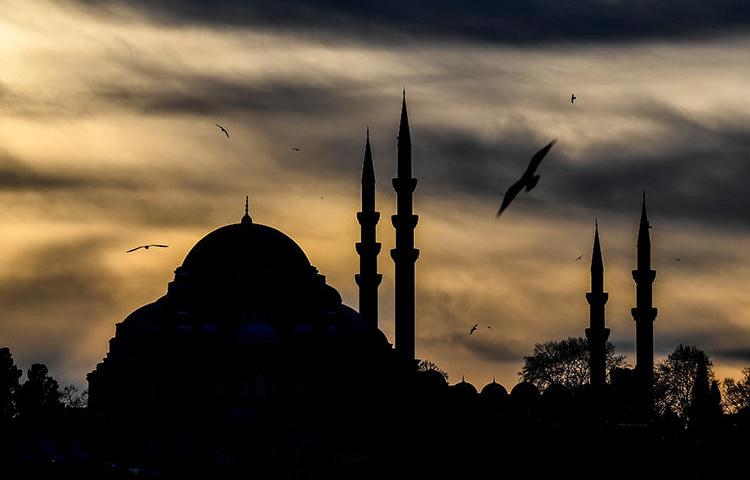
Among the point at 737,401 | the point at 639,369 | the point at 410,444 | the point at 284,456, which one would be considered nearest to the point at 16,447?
the point at 284,456

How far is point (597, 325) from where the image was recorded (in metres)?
73.7

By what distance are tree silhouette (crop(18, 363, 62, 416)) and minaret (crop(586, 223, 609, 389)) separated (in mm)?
22036

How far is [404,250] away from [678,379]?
42150 mm

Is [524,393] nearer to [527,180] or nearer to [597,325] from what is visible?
[597,325]

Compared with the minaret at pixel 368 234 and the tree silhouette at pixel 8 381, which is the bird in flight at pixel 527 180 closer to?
the minaret at pixel 368 234

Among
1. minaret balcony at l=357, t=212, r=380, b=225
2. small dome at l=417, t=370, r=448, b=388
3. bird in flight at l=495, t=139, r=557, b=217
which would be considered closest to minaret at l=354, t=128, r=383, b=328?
minaret balcony at l=357, t=212, r=380, b=225

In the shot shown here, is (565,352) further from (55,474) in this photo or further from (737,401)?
(55,474)

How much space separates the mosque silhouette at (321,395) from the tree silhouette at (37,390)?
576 inches

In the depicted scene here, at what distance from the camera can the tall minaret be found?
6231 cm

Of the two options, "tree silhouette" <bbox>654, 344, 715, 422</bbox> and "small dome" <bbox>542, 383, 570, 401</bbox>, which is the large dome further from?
"tree silhouette" <bbox>654, 344, 715, 422</bbox>

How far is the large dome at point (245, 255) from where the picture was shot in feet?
222

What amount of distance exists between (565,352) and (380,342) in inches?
1625

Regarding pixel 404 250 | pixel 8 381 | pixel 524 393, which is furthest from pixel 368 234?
pixel 8 381

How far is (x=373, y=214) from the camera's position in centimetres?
6650
